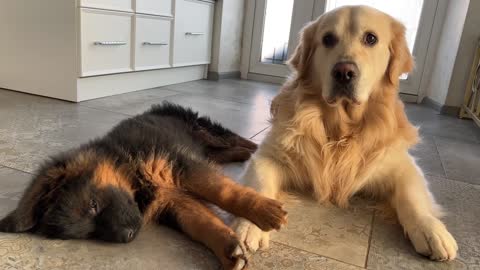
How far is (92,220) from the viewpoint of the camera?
4.21 feet

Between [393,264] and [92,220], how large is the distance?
39.9 inches

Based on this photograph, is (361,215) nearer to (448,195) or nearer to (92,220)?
(448,195)

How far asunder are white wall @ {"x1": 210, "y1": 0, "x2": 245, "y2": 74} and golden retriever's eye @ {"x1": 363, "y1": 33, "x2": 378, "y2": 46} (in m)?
3.89

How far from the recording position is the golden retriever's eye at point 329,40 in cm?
180

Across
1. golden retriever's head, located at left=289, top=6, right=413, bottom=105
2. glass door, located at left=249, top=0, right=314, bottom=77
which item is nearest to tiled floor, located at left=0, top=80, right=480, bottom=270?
golden retriever's head, located at left=289, top=6, right=413, bottom=105

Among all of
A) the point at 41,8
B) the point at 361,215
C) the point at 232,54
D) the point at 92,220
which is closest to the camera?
the point at 92,220

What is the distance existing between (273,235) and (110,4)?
285 cm

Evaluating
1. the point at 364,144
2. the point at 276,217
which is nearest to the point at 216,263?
the point at 276,217

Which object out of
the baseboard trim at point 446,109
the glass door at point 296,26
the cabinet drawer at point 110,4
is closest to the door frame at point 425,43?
the glass door at point 296,26

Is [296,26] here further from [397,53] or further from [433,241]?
[433,241]

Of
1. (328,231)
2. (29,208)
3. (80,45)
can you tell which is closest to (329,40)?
(328,231)

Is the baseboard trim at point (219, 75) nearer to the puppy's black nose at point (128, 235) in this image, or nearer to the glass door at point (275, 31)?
the glass door at point (275, 31)

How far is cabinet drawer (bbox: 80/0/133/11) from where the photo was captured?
3279 mm

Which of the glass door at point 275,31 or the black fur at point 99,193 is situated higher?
the glass door at point 275,31
